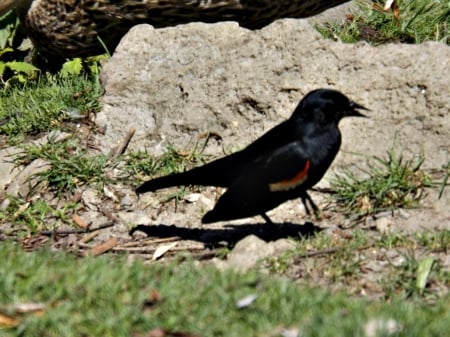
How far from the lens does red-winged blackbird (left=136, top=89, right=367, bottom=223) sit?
5.81 metres

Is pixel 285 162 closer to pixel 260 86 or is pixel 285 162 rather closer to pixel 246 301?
pixel 246 301

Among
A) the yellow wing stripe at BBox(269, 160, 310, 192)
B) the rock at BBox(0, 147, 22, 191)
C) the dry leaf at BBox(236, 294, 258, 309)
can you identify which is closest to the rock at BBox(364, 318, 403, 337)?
the dry leaf at BBox(236, 294, 258, 309)

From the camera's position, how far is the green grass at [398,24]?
861 centimetres

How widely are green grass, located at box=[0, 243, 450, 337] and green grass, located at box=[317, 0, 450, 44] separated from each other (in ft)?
12.0

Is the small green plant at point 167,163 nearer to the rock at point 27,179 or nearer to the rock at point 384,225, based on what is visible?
the rock at point 27,179

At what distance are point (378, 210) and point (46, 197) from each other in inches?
86.8

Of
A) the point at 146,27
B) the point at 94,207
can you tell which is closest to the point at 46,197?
the point at 94,207

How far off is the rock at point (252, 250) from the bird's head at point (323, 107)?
2.33 feet

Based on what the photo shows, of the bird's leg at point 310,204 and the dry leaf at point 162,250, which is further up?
the bird's leg at point 310,204

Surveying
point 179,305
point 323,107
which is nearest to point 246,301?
point 179,305

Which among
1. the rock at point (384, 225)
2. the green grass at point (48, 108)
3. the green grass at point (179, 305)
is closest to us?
the green grass at point (179, 305)

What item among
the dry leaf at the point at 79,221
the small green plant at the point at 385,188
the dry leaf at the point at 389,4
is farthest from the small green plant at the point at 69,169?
the dry leaf at the point at 389,4

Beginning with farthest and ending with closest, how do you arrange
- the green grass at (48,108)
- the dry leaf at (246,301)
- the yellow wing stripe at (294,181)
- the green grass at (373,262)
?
the green grass at (48,108) < the yellow wing stripe at (294,181) < the green grass at (373,262) < the dry leaf at (246,301)

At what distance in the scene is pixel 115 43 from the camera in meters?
9.13
